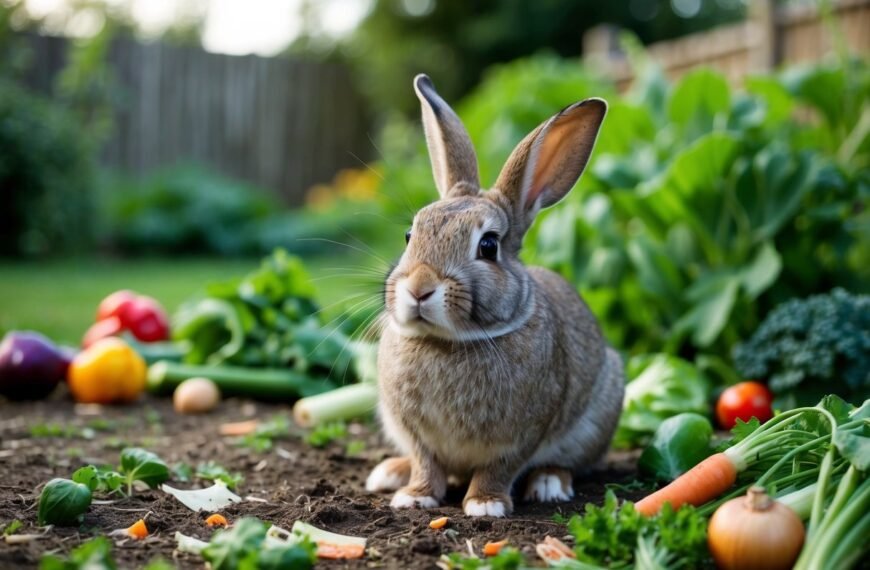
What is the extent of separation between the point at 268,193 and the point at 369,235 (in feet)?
15.3

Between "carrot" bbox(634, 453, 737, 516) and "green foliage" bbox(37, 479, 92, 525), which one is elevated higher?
"carrot" bbox(634, 453, 737, 516)

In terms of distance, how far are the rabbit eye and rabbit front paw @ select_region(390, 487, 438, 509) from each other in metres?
0.92

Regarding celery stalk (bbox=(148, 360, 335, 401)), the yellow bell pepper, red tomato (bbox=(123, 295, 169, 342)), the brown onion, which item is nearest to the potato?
celery stalk (bbox=(148, 360, 335, 401))

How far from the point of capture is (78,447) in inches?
167

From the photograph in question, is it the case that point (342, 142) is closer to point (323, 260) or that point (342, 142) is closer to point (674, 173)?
point (323, 260)

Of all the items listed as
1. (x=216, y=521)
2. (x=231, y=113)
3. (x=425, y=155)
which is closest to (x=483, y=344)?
(x=216, y=521)

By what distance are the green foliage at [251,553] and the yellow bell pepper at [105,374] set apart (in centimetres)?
316

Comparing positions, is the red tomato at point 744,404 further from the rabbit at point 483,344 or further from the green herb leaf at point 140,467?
the green herb leaf at point 140,467

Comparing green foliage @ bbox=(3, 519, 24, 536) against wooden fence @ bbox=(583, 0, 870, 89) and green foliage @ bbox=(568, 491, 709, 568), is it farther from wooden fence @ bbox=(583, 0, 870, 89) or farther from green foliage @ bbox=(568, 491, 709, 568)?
wooden fence @ bbox=(583, 0, 870, 89)

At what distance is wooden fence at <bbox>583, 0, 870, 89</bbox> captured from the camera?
22.9 ft

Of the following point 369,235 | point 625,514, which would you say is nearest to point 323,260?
point 369,235

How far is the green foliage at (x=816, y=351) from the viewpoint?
414 cm

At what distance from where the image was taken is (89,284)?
375 inches

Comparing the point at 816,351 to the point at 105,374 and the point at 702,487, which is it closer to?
the point at 702,487
